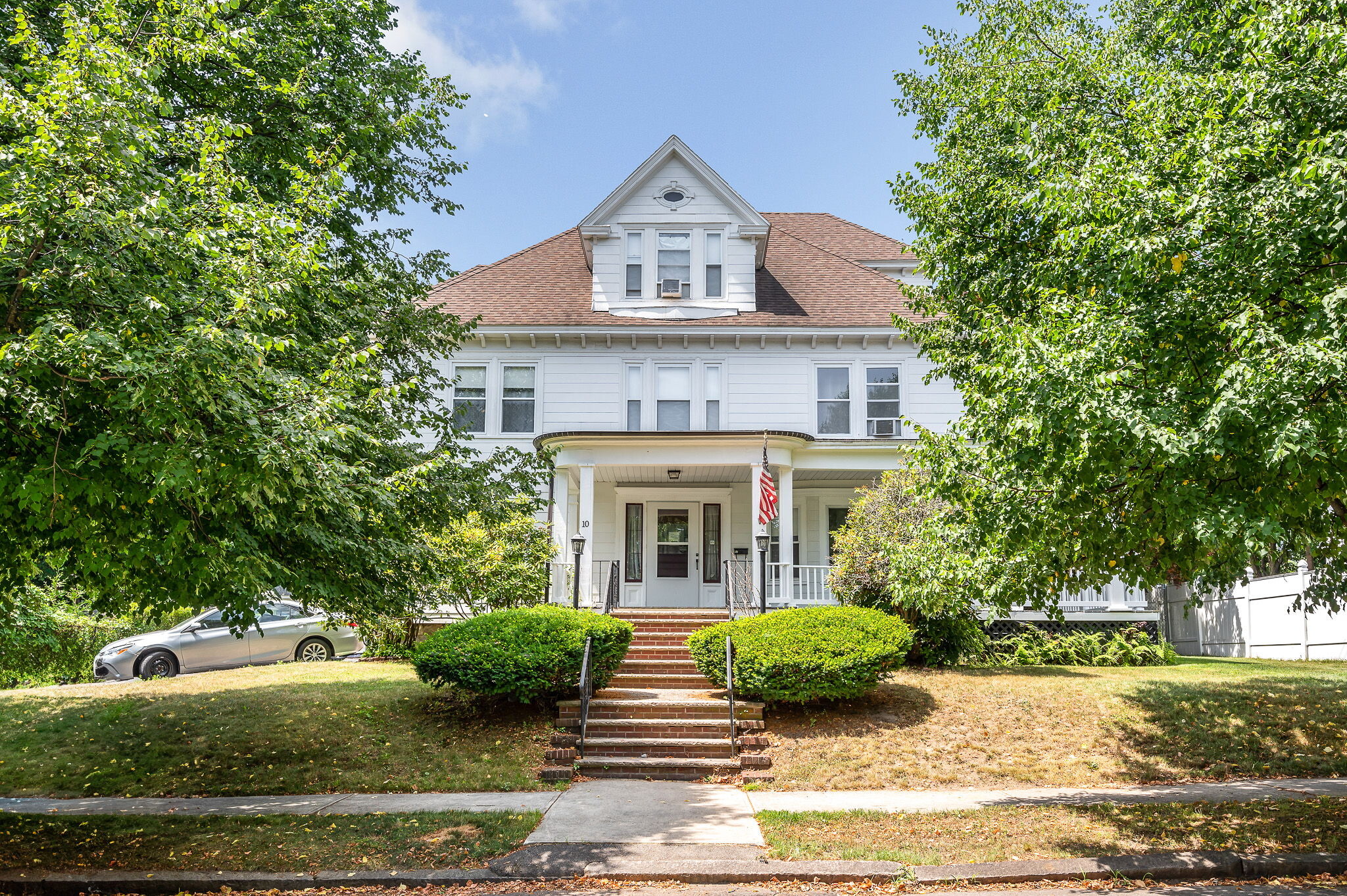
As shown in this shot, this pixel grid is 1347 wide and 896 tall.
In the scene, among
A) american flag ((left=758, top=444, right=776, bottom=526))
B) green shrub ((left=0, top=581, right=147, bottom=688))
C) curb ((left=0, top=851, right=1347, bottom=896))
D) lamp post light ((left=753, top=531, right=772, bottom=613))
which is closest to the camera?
curb ((left=0, top=851, right=1347, bottom=896))

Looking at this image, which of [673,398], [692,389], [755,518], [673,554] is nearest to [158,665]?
[673,554]

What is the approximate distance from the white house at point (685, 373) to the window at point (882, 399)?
4 centimetres

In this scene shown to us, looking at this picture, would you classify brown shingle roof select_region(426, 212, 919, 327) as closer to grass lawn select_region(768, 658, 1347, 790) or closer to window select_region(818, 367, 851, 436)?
window select_region(818, 367, 851, 436)

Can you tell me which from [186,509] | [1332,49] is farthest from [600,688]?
[1332,49]

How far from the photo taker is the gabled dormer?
20.5m

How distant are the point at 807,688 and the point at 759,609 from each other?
3866 millimetres

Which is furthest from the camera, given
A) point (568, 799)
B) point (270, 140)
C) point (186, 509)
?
point (270, 140)

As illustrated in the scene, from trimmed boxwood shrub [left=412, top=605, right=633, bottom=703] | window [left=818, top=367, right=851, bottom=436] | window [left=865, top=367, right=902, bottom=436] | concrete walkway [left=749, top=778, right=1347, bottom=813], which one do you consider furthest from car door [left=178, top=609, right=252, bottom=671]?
window [left=865, top=367, right=902, bottom=436]

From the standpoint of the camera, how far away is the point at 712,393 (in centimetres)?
2019

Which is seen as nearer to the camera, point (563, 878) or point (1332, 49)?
point (1332, 49)

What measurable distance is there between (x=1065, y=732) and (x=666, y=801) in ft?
17.9

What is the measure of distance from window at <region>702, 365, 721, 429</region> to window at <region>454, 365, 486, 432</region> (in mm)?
5125

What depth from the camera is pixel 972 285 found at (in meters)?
11.1

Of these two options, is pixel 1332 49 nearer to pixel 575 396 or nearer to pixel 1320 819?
pixel 1320 819
